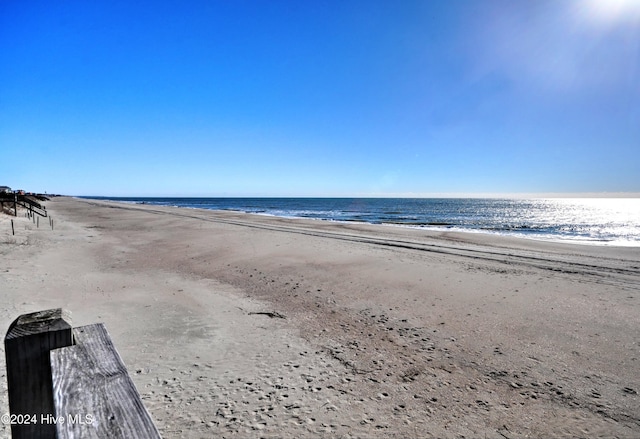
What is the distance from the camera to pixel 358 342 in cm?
542

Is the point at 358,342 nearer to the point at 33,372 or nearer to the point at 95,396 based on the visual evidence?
the point at 95,396

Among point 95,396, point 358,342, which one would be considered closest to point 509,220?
point 358,342

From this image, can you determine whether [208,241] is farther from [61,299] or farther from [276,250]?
[61,299]

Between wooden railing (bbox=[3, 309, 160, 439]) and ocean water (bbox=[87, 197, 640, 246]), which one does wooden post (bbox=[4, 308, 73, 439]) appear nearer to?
wooden railing (bbox=[3, 309, 160, 439])

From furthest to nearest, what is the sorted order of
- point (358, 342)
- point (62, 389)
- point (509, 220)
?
1. point (509, 220)
2. point (358, 342)
3. point (62, 389)

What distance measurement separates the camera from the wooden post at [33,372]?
1.20 metres

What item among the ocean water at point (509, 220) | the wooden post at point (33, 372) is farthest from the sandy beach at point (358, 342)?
the ocean water at point (509, 220)

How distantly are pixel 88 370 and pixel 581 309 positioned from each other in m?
9.21

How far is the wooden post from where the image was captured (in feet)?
3.92

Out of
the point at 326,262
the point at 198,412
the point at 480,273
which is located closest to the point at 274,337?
the point at 198,412

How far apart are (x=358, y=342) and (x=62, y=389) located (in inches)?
187

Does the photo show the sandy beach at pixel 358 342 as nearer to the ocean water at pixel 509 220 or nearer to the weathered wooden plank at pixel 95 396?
the weathered wooden plank at pixel 95 396

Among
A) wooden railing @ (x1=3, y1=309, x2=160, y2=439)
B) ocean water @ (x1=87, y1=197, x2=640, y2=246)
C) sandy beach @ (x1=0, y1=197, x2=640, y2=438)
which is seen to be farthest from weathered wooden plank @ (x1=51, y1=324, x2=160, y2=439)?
ocean water @ (x1=87, y1=197, x2=640, y2=246)

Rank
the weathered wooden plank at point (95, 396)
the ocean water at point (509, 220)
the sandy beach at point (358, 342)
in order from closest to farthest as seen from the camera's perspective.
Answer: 1. the weathered wooden plank at point (95, 396)
2. the sandy beach at point (358, 342)
3. the ocean water at point (509, 220)
